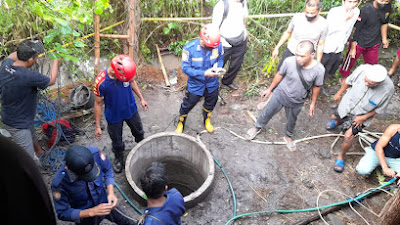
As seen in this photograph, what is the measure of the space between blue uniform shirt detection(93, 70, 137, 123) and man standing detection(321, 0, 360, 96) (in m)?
3.67

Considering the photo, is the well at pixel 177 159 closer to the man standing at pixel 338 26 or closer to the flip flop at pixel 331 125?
the flip flop at pixel 331 125

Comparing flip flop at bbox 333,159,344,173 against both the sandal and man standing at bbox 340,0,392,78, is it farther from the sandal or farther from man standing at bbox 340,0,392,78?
man standing at bbox 340,0,392,78

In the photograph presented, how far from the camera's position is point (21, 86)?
3285mm

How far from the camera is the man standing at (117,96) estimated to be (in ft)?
10.9

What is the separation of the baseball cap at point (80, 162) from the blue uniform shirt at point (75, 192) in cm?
9

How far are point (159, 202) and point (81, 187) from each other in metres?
0.75

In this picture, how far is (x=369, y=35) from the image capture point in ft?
17.8

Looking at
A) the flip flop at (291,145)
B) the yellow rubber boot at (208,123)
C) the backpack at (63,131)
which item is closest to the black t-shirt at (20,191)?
the backpack at (63,131)

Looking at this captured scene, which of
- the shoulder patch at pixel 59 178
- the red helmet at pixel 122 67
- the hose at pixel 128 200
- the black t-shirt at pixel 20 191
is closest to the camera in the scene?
the black t-shirt at pixel 20 191

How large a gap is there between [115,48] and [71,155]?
4.55 meters

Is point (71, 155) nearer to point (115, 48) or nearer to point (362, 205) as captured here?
point (362, 205)

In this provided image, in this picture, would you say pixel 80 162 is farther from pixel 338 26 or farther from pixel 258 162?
pixel 338 26

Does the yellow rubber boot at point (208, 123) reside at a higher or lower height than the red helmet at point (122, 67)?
lower

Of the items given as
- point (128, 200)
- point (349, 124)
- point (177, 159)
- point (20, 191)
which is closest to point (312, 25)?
point (349, 124)
